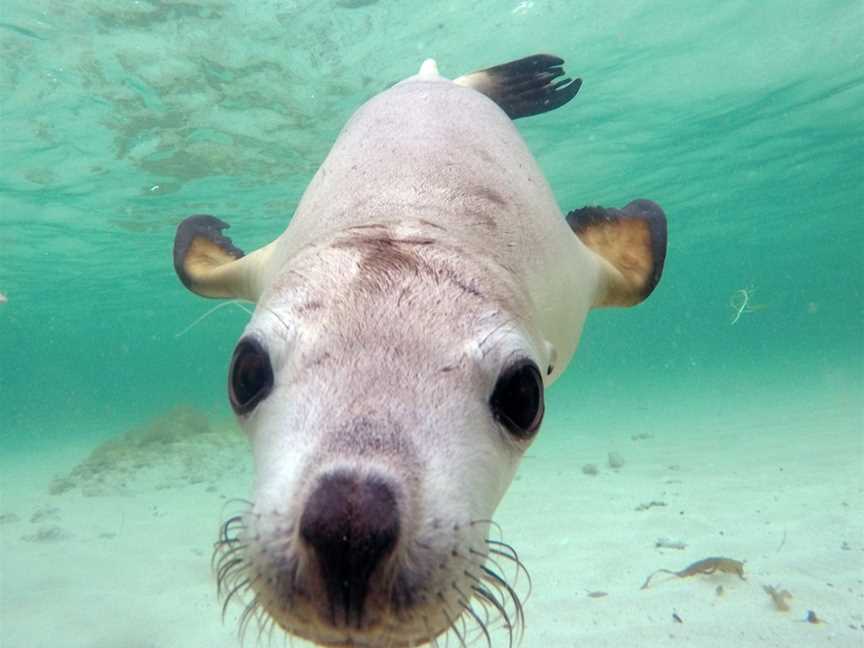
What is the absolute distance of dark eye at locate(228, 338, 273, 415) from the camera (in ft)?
5.98

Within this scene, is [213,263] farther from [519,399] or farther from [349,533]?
[349,533]

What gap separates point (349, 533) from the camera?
4.20 ft

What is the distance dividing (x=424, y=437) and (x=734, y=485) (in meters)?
9.35

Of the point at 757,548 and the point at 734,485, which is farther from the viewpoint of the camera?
the point at 734,485

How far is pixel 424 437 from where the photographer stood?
151 centimetres

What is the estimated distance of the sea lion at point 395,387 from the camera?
4.43 ft

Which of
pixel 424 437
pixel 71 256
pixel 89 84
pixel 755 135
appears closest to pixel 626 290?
pixel 424 437

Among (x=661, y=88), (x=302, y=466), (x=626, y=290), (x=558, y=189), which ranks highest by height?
(x=302, y=466)

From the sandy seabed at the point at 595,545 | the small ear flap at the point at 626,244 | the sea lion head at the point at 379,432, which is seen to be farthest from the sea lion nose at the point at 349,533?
the small ear flap at the point at 626,244

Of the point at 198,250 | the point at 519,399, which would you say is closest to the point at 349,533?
the point at 519,399

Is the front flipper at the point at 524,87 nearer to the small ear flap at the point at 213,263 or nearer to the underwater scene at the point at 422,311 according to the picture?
the underwater scene at the point at 422,311

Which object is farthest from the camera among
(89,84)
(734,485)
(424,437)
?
(89,84)

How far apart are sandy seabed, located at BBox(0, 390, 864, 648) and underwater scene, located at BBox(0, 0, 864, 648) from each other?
0.05m

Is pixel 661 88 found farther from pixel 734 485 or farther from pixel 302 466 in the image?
pixel 302 466
